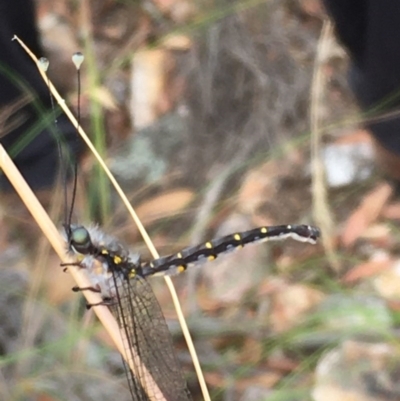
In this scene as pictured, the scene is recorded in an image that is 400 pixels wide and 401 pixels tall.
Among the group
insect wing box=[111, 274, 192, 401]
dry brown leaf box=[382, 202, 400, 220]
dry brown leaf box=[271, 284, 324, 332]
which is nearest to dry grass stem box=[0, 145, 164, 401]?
insect wing box=[111, 274, 192, 401]

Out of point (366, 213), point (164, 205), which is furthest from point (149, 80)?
point (366, 213)

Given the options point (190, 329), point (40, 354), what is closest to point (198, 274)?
point (190, 329)

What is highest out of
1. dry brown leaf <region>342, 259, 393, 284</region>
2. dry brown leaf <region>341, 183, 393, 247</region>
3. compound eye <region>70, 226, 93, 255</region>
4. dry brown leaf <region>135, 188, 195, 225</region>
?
dry brown leaf <region>135, 188, 195, 225</region>

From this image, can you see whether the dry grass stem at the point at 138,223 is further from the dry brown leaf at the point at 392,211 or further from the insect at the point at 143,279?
the dry brown leaf at the point at 392,211

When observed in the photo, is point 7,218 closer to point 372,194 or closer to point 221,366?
point 221,366

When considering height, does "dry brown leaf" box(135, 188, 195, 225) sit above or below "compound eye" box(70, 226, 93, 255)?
above

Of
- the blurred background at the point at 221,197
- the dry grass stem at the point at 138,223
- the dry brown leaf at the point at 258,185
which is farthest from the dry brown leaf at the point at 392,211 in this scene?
the dry grass stem at the point at 138,223

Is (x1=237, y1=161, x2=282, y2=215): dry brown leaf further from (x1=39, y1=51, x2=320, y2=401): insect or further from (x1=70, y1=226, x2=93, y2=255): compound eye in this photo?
(x1=70, y1=226, x2=93, y2=255): compound eye
